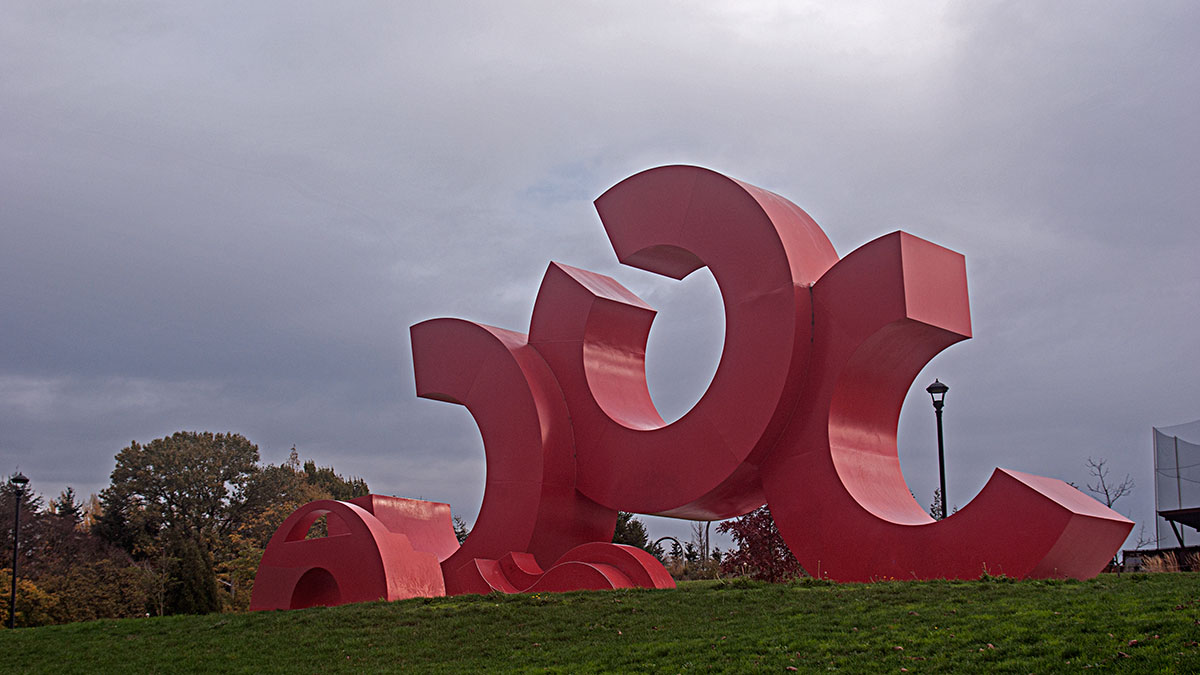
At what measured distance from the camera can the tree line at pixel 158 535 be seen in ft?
100

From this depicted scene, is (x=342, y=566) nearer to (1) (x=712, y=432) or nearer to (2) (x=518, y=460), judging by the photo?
(2) (x=518, y=460)

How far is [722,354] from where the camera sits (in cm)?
1418

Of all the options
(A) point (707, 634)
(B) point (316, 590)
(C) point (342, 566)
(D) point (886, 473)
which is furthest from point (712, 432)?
(B) point (316, 590)

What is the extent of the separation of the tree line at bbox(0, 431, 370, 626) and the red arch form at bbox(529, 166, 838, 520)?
63.5 ft

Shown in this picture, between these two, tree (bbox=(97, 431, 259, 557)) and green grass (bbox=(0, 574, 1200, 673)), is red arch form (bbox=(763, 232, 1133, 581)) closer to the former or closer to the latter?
green grass (bbox=(0, 574, 1200, 673))

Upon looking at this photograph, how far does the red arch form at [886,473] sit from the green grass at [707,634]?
558 mm

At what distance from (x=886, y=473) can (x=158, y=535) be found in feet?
118

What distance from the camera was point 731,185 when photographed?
563 inches

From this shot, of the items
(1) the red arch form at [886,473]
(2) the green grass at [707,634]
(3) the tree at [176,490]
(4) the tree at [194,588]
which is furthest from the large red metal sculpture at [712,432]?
(3) the tree at [176,490]

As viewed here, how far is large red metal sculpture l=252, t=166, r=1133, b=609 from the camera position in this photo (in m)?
12.1

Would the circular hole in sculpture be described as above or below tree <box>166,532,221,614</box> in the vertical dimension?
above

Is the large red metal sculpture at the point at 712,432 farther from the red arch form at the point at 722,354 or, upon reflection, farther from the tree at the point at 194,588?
the tree at the point at 194,588

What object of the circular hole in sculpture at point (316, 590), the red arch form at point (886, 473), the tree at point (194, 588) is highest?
the red arch form at point (886, 473)

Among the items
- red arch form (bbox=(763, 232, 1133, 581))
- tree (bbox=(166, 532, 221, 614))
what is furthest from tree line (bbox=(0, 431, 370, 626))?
red arch form (bbox=(763, 232, 1133, 581))
